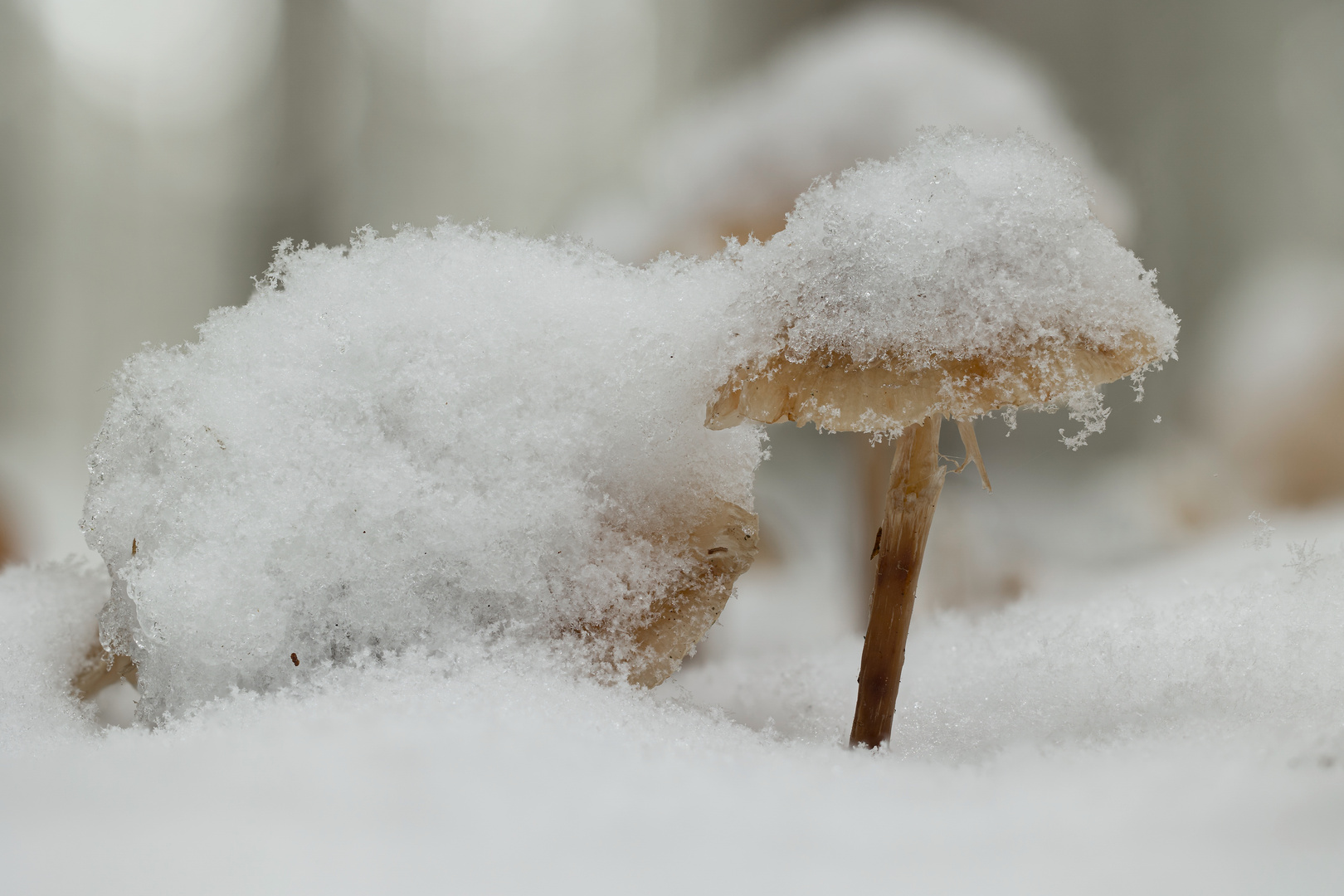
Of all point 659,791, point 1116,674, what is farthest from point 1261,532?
point 659,791

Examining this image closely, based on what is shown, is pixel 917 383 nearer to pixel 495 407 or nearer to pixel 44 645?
pixel 495 407

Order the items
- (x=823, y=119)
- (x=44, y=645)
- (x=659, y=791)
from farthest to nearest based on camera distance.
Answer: (x=823, y=119)
(x=44, y=645)
(x=659, y=791)

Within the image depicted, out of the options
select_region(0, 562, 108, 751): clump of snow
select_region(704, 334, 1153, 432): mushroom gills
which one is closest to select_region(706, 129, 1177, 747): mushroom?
select_region(704, 334, 1153, 432): mushroom gills

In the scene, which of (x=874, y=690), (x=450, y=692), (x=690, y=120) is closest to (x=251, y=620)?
(x=450, y=692)

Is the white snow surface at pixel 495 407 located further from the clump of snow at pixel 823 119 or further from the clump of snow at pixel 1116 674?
the clump of snow at pixel 823 119

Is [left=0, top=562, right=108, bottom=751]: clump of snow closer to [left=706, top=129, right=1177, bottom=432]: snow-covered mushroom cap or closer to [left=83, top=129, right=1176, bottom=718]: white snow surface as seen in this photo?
[left=83, top=129, right=1176, bottom=718]: white snow surface

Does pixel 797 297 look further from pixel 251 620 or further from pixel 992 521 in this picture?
pixel 992 521
